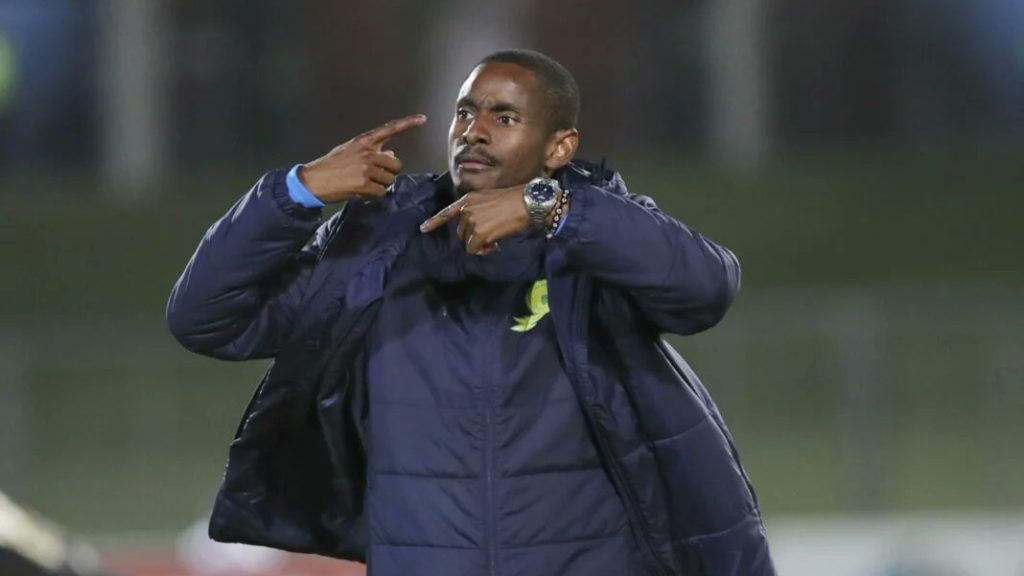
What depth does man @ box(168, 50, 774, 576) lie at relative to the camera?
8.91ft

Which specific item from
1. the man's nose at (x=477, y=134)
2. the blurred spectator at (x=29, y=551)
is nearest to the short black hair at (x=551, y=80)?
the man's nose at (x=477, y=134)

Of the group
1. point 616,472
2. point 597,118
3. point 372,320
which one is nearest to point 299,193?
point 372,320

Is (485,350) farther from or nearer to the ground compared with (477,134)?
nearer to the ground

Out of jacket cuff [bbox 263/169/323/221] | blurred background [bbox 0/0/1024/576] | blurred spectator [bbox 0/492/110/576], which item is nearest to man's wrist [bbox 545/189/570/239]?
jacket cuff [bbox 263/169/323/221]

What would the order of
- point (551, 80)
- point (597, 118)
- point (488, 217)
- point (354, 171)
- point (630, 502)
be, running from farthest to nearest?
point (597, 118)
point (551, 80)
point (630, 502)
point (354, 171)
point (488, 217)

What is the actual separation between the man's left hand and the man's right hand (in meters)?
0.14

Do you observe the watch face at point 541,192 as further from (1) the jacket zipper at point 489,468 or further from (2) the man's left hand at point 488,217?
(1) the jacket zipper at point 489,468

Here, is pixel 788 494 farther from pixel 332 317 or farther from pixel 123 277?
pixel 332 317

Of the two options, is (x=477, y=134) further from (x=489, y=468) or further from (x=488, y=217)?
(x=489, y=468)

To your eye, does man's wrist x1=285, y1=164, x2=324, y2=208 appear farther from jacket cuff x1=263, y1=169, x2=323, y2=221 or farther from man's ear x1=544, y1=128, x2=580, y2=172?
man's ear x1=544, y1=128, x2=580, y2=172

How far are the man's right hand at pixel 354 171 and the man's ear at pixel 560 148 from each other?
328 millimetres

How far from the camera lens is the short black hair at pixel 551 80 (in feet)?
9.71

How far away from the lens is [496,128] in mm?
2922

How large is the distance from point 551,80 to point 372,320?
524 mm
